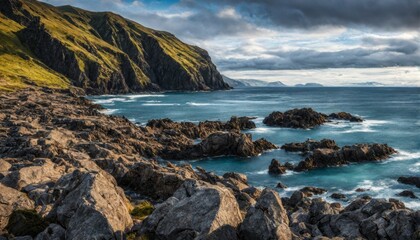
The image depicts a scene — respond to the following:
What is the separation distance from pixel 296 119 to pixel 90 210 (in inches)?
4694

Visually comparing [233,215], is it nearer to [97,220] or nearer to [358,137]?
[97,220]

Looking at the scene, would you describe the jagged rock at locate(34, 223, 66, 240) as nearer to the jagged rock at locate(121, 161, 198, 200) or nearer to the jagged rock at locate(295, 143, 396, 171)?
the jagged rock at locate(121, 161, 198, 200)

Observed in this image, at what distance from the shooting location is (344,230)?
31500 millimetres

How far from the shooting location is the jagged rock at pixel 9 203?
21734 mm

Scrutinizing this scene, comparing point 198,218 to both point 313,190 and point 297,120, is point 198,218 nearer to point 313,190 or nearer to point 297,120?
point 313,190

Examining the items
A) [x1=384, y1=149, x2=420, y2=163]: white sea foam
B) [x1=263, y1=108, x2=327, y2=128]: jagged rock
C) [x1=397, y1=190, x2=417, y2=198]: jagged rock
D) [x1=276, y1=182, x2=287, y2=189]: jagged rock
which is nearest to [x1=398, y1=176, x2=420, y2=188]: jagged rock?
[x1=397, y1=190, x2=417, y2=198]: jagged rock

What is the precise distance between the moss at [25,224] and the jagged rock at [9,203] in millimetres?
555

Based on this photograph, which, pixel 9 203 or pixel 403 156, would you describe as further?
pixel 403 156

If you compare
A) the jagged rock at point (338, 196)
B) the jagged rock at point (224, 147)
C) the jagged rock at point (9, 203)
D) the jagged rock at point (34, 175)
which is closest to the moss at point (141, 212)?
the jagged rock at point (9, 203)

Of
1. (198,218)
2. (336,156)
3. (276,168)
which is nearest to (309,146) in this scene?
(336,156)

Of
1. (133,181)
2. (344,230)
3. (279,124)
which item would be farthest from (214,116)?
(344,230)

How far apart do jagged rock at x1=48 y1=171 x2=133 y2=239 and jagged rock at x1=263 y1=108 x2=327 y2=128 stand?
112326mm

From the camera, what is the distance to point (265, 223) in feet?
68.1

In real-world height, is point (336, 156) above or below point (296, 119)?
below
